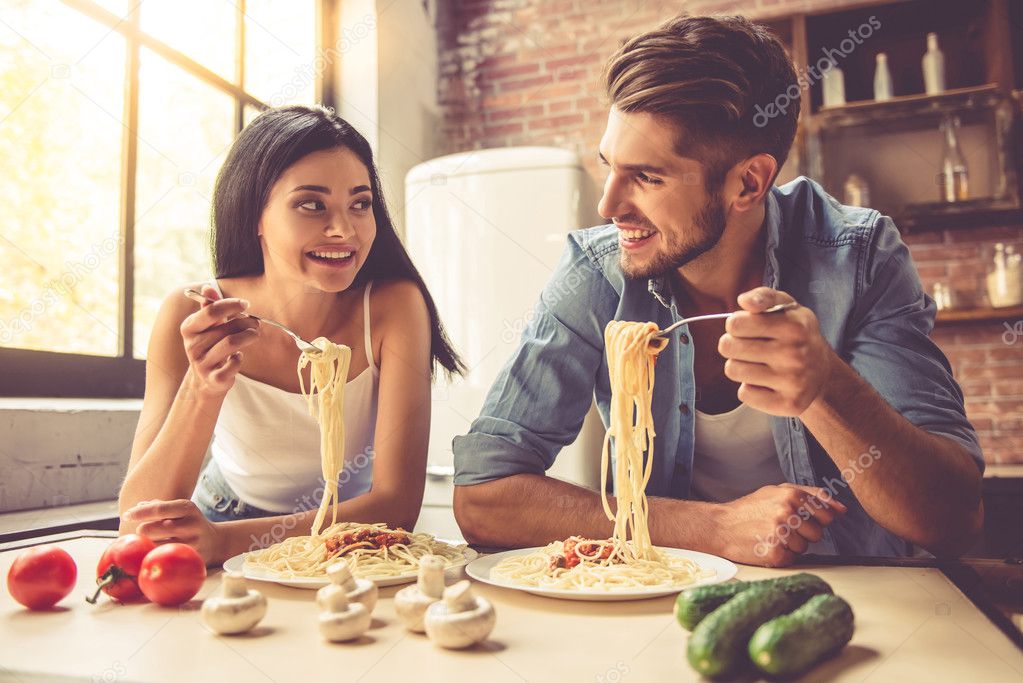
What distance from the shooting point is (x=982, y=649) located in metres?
0.92

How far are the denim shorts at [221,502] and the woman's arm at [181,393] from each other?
0.32 metres

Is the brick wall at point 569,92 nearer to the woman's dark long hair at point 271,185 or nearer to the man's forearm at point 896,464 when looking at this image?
the woman's dark long hair at point 271,185

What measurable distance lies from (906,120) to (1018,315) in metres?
1.08

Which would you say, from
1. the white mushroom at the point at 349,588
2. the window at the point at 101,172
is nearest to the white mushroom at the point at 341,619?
the white mushroom at the point at 349,588

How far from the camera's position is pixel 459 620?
3.14 feet

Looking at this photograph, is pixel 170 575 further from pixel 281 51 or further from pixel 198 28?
pixel 281 51

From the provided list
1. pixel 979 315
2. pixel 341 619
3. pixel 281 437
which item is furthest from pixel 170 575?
pixel 979 315

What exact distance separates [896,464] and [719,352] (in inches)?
13.9

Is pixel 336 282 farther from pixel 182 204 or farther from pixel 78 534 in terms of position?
pixel 182 204

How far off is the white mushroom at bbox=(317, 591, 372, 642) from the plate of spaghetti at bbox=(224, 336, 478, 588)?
0.22 m

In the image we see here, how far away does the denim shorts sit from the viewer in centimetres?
212

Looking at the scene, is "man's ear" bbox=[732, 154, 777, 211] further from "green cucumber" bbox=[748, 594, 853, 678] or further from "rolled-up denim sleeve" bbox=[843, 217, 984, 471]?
"green cucumber" bbox=[748, 594, 853, 678]

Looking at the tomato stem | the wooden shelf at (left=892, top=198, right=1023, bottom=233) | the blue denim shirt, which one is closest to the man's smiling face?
the blue denim shirt

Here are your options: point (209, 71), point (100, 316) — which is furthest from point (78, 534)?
point (209, 71)
